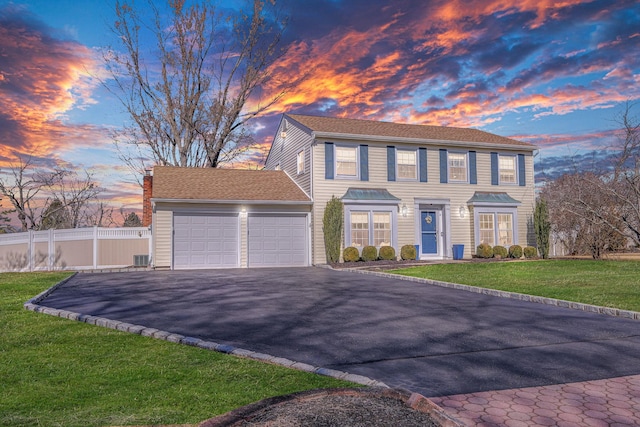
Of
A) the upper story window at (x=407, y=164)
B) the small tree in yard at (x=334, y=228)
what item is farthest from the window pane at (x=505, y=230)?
the small tree in yard at (x=334, y=228)

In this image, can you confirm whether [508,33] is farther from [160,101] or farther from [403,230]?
[160,101]

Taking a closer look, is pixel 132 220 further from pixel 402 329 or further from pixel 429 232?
pixel 402 329

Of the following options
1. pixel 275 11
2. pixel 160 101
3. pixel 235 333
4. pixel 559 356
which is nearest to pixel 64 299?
pixel 235 333

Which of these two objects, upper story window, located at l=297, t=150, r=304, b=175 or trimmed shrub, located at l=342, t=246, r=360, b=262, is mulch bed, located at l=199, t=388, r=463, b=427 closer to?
trimmed shrub, located at l=342, t=246, r=360, b=262

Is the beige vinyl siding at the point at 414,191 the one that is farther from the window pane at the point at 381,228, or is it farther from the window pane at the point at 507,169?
the window pane at the point at 381,228

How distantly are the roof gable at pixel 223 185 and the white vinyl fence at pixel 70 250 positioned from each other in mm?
2837

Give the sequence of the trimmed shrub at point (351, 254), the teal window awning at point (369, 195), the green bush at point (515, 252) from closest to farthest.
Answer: the trimmed shrub at point (351, 254) → the teal window awning at point (369, 195) → the green bush at point (515, 252)

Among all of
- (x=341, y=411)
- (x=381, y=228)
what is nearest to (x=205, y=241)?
(x=381, y=228)

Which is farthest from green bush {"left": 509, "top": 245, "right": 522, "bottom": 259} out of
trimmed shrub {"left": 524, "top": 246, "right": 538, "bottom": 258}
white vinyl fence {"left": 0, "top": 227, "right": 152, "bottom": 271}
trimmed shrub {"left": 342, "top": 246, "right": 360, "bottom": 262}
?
white vinyl fence {"left": 0, "top": 227, "right": 152, "bottom": 271}

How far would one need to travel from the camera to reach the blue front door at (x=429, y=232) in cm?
2203

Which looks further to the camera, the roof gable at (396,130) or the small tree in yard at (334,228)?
the roof gable at (396,130)

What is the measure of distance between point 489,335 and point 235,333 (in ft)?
11.8

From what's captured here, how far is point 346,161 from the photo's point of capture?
69.1 ft

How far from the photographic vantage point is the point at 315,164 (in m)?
20.4
